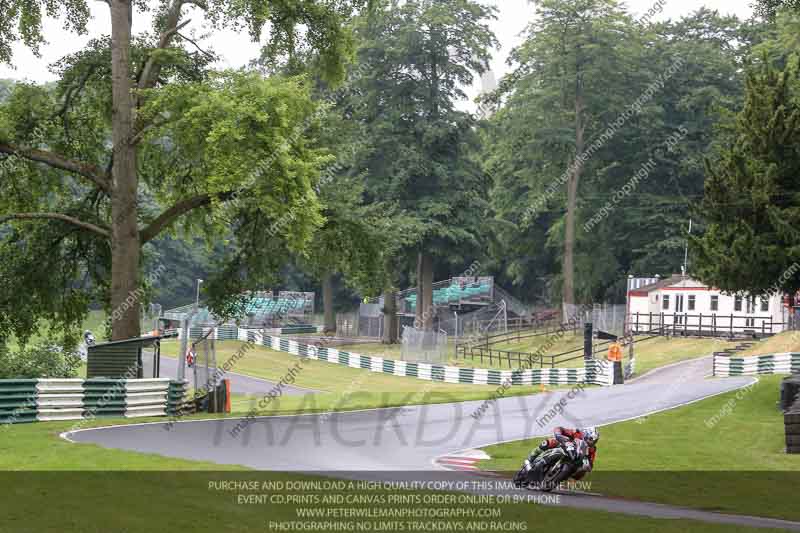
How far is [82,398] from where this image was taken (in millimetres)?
24172

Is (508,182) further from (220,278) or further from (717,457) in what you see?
(717,457)

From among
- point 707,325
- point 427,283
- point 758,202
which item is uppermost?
point 758,202

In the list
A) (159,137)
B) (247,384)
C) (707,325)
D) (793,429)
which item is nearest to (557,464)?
(793,429)

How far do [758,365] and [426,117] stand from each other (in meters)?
31.0

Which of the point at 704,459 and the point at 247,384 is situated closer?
the point at 704,459

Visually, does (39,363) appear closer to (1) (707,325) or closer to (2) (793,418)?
(2) (793,418)

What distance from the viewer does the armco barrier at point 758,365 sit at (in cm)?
4309

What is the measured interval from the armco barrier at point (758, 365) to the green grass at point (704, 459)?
10.2 m

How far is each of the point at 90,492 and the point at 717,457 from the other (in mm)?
14314

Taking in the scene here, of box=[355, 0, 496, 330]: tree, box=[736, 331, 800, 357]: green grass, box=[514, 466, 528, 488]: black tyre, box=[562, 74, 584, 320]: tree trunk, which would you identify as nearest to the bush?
box=[514, 466, 528, 488]: black tyre

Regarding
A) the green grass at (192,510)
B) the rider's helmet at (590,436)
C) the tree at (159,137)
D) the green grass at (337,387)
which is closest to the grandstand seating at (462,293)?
the green grass at (337,387)

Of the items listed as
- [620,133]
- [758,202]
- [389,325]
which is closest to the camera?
[758,202]

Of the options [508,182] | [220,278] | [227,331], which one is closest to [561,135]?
[508,182]

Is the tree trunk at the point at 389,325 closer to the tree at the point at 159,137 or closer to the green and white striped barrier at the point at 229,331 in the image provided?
the green and white striped barrier at the point at 229,331
